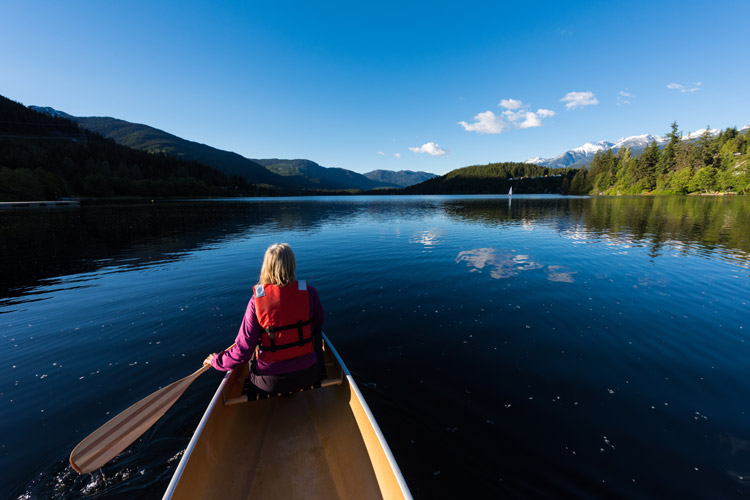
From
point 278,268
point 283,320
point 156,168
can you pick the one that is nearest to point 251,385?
point 283,320

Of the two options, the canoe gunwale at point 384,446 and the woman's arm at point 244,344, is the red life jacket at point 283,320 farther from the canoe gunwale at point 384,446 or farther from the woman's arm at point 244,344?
the canoe gunwale at point 384,446

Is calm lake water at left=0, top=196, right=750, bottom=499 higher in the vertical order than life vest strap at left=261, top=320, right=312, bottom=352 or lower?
lower

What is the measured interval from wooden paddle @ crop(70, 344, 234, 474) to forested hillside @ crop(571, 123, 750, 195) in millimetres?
147933

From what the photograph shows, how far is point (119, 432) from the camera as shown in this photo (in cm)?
497

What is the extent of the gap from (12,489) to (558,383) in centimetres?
1108

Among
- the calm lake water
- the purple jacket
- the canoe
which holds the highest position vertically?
the purple jacket

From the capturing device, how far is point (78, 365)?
7809mm

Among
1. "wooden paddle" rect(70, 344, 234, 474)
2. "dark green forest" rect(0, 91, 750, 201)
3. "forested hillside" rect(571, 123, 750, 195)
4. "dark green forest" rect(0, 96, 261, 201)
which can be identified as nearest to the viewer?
"wooden paddle" rect(70, 344, 234, 474)

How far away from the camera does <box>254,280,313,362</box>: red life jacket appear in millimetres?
4906

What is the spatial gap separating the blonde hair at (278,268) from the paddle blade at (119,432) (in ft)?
10.7

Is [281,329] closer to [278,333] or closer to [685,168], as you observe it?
[278,333]

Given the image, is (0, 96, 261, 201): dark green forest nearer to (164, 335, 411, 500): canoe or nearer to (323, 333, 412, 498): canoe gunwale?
(164, 335, 411, 500): canoe

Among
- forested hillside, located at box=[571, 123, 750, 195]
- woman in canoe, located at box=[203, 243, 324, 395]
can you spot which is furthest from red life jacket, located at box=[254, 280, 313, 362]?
forested hillside, located at box=[571, 123, 750, 195]

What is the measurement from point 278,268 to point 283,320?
3.23 feet
